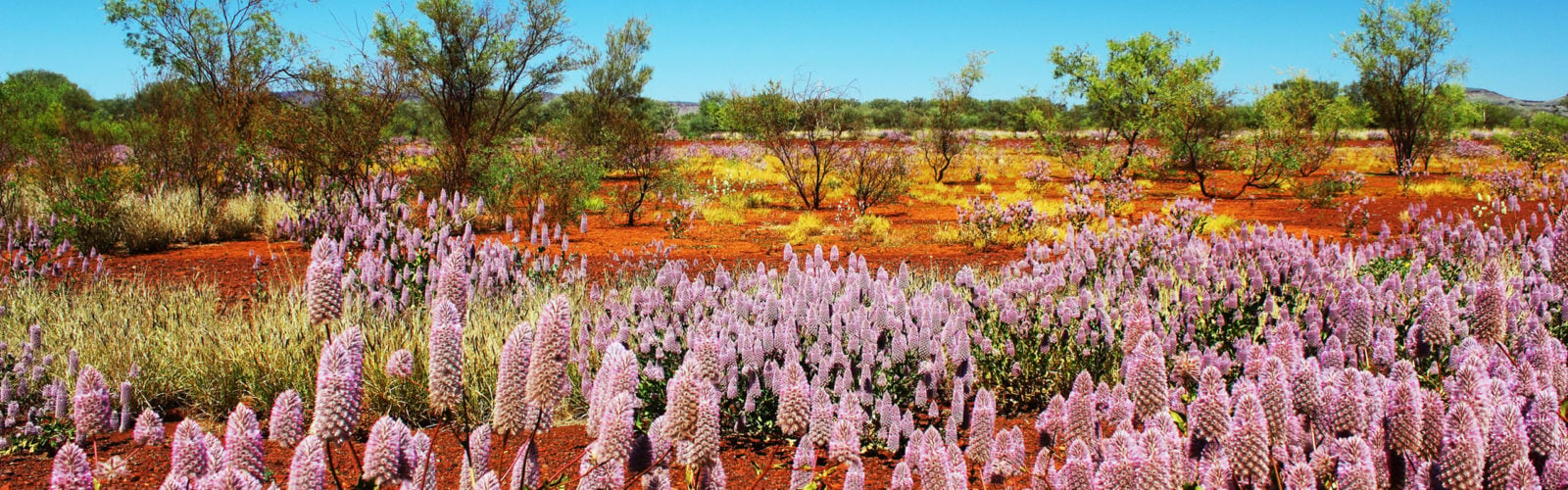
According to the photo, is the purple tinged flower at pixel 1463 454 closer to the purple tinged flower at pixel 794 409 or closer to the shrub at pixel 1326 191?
the purple tinged flower at pixel 794 409

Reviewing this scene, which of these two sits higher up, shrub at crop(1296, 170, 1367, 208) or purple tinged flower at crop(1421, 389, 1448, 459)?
purple tinged flower at crop(1421, 389, 1448, 459)

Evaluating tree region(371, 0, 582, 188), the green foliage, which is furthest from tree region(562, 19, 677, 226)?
the green foliage

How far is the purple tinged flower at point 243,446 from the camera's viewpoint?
131 centimetres

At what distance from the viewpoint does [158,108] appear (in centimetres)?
1409

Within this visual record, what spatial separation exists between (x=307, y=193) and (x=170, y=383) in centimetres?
851

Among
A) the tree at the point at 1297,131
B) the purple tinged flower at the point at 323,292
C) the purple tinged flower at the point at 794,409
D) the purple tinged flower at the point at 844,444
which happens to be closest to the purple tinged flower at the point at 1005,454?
the purple tinged flower at the point at 844,444

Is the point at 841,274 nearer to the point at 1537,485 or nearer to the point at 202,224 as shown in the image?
the point at 1537,485

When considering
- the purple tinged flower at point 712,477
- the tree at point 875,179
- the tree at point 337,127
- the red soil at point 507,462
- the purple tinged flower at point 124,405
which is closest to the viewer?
the purple tinged flower at point 712,477

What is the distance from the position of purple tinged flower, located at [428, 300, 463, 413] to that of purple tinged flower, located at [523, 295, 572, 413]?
5.0 inches

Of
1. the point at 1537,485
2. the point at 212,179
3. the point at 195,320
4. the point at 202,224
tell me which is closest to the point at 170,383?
the point at 195,320

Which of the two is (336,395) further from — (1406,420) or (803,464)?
(1406,420)

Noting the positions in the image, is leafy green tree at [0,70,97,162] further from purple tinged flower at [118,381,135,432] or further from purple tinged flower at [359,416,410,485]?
purple tinged flower at [359,416,410,485]

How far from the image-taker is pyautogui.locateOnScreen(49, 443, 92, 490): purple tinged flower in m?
1.26

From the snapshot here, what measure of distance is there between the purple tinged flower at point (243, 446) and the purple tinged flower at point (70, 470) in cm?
18
